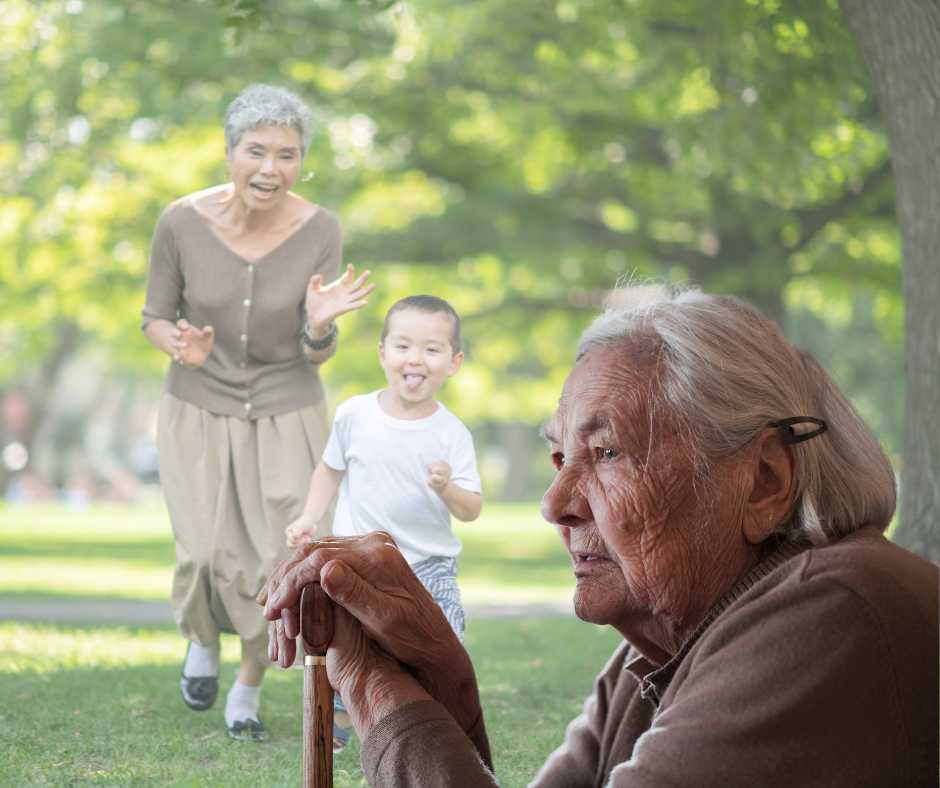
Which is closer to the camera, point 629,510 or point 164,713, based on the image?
point 629,510

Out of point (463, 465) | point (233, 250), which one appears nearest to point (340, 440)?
point (463, 465)

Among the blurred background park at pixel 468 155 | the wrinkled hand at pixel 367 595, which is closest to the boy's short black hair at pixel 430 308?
the wrinkled hand at pixel 367 595

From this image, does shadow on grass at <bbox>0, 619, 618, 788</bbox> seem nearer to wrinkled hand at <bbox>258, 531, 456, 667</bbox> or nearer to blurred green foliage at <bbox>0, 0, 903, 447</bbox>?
wrinkled hand at <bbox>258, 531, 456, 667</bbox>

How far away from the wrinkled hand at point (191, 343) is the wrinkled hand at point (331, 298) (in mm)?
367

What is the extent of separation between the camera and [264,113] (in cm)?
521

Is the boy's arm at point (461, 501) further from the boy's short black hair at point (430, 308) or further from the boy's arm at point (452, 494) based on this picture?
the boy's short black hair at point (430, 308)

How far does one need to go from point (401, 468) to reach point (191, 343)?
0.91 metres

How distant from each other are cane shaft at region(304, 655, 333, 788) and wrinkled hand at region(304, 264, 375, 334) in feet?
8.62

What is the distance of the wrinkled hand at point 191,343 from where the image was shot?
5.26 m

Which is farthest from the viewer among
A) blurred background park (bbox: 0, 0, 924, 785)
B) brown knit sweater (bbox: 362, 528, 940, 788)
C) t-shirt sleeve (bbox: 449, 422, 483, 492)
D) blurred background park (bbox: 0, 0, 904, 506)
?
blurred background park (bbox: 0, 0, 904, 506)

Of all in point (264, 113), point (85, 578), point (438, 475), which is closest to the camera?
point (438, 475)

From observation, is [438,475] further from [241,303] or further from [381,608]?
[381,608]

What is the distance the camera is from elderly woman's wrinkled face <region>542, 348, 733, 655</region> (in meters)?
2.49

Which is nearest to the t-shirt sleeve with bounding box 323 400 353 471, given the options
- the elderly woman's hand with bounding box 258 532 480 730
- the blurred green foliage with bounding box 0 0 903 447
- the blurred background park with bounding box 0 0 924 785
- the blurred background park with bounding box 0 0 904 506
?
the elderly woman's hand with bounding box 258 532 480 730
